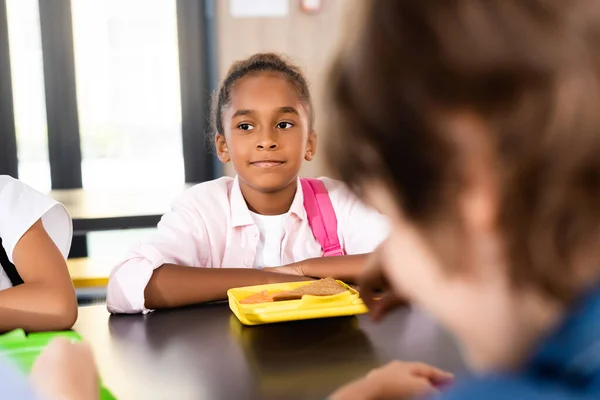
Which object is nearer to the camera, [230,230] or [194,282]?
[194,282]

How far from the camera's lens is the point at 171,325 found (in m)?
0.98

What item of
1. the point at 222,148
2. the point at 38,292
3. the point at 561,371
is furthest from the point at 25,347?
the point at 222,148

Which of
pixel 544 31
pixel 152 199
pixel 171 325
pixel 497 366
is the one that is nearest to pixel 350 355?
pixel 171 325

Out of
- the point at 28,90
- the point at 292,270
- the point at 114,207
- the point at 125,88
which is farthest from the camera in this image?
the point at 125,88

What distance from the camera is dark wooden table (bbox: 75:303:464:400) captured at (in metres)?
0.72

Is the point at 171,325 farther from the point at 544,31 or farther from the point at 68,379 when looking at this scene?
the point at 544,31

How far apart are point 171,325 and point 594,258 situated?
75 centimetres

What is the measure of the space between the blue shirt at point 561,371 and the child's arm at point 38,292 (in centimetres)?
80

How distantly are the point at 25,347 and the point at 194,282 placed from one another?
0.35 m

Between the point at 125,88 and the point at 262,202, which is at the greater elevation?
the point at 125,88

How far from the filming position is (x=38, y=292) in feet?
3.29

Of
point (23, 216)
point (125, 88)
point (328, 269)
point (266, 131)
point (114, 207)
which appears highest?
point (125, 88)

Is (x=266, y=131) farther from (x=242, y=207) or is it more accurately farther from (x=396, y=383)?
(x=396, y=383)

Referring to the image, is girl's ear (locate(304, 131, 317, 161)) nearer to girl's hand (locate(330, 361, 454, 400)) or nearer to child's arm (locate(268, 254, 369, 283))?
child's arm (locate(268, 254, 369, 283))
